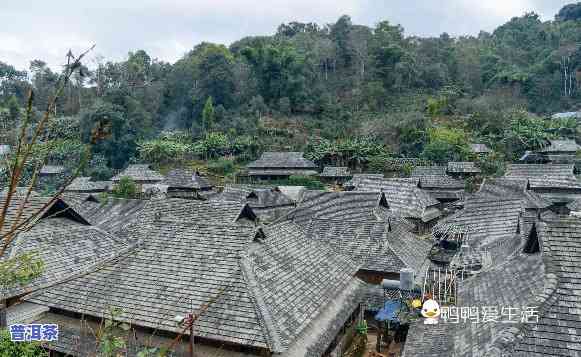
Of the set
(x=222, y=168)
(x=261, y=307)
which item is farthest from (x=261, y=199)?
(x=261, y=307)

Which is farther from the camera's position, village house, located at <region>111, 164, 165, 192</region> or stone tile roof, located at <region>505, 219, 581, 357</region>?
village house, located at <region>111, 164, 165, 192</region>

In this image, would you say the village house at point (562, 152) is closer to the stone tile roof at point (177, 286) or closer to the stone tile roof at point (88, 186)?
the stone tile roof at point (177, 286)

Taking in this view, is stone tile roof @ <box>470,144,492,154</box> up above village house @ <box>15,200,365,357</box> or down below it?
above

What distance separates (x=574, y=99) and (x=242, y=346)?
7985 cm

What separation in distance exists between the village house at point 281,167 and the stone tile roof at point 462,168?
16652mm

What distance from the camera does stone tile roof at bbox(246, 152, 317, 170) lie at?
53.8 meters

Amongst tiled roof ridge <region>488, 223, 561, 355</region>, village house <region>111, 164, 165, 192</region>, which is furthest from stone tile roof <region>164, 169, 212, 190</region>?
tiled roof ridge <region>488, 223, 561, 355</region>

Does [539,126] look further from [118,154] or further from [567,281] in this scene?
[118,154]

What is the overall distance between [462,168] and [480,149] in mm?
8157

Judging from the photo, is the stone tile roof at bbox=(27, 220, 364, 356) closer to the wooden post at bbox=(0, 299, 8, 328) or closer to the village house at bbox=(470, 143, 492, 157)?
the wooden post at bbox=(0, 299, 8, 328)

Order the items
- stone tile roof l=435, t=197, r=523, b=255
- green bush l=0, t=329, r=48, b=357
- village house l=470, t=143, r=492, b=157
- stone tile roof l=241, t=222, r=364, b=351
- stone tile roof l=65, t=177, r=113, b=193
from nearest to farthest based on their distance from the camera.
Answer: green bush l=0, t=329, r=48, b=357 → stone tile roof l=241, t=222, r=364, b=351 → stone tile roof l=435, t=197, r=523, b=255 → stone tile roof l=65, t=177, r=113, b=193 → village house l=470, t=143, r=492, b=157

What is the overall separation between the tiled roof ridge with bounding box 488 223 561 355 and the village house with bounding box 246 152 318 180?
4417 cm

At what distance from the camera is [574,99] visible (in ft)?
230

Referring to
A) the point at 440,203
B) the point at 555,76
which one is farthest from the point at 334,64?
the point at 440,203
